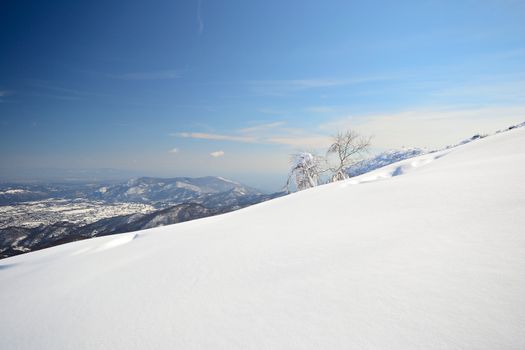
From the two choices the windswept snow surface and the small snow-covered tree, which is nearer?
the windswept snow surface

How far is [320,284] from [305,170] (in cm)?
2316

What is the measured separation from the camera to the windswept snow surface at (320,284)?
6.07ft

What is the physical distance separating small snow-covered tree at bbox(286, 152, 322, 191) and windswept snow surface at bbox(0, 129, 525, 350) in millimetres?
20086

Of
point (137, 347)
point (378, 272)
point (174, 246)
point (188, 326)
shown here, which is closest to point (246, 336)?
point (188, 326)

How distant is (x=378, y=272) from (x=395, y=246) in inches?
26.0

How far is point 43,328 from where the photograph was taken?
9.21 ft

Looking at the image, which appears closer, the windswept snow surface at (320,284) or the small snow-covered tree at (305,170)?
the windswept snow surface at (320,284)

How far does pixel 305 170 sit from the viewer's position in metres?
25.4

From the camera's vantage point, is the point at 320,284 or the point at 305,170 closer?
the point at 320,284

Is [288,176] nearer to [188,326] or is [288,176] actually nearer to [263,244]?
[263,244]

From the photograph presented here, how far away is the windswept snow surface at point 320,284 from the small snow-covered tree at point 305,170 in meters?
20.1

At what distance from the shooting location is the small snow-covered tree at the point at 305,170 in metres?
25.3

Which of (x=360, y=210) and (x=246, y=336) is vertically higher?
(x=360, y=210)

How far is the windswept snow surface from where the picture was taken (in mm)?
1851
